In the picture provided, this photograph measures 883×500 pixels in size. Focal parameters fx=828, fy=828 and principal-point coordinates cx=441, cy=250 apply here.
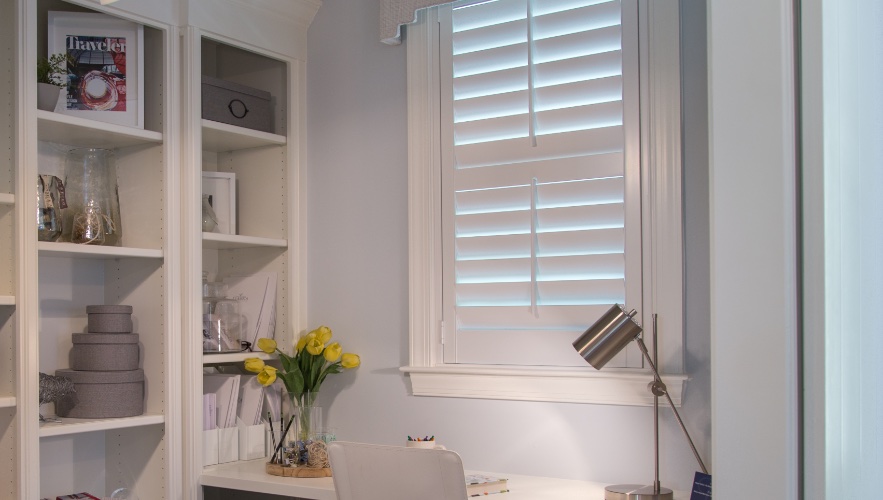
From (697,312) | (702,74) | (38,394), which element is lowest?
(38,394)

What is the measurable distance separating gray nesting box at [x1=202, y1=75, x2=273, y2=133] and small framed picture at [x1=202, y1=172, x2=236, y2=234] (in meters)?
0.20

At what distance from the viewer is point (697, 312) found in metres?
2.28

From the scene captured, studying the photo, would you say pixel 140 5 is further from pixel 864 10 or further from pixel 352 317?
pixel 864 10

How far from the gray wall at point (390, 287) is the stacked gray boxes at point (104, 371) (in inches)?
28.1

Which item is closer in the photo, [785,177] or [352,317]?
[785,177]

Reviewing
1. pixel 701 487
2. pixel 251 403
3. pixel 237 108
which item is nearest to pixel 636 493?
pixel 701 487

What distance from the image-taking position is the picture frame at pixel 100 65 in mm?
2523

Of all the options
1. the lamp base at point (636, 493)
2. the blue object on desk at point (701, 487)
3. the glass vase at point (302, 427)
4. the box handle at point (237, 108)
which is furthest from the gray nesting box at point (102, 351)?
the blue object on desk at point (701, 487)

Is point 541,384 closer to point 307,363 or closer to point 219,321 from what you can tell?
point 307,363

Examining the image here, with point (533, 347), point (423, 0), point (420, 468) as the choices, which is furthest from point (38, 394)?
point (423, 0)

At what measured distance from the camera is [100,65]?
8.43 feet

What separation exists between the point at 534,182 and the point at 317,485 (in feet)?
3.66

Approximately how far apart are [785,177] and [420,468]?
1592 millimetres

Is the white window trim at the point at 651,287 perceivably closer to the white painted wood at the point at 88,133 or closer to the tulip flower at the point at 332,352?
the tulip flower at the point at 332,352
